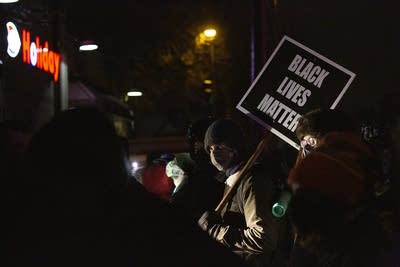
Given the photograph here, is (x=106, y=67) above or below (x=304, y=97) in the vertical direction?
below

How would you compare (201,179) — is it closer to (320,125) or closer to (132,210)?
(320,125)

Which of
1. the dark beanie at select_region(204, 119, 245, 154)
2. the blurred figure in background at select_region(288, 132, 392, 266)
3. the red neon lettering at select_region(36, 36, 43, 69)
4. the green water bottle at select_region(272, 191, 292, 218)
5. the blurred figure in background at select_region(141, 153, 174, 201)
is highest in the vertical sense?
the blurred figure in background at select_region(288, 132, 392, 266)

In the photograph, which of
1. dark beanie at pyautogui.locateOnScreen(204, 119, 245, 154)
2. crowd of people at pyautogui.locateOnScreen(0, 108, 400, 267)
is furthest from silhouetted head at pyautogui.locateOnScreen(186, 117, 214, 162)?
crowd of people at pyautogui.locateOnScreen(0, 108, 400, 267)

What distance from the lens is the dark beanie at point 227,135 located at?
163 inches

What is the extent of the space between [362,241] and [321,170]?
290mm

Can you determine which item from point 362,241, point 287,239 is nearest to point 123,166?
point 362,241

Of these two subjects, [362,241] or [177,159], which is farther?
[177,159]

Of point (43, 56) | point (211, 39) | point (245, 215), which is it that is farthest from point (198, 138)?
point (211, 39)

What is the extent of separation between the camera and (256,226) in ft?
12.0

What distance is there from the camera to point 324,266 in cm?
229

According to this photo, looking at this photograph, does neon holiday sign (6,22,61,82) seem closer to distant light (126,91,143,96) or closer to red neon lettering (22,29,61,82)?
red neon lettering (22,29,61,82)

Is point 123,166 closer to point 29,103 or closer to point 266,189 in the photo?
point 266,189

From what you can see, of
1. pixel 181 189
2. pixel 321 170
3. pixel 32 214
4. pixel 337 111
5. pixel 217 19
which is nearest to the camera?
pixel 32 214

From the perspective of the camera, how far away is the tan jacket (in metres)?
3.66
